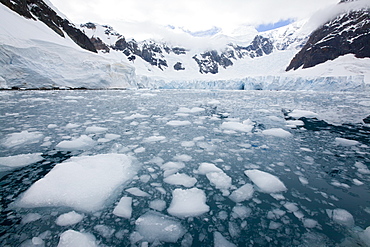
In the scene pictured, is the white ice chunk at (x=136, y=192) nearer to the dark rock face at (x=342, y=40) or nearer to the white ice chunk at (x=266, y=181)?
the white ice chunk at (x=266, y=181)

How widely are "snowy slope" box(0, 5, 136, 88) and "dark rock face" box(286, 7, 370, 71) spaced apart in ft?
160

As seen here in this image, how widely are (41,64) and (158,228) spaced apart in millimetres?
19377

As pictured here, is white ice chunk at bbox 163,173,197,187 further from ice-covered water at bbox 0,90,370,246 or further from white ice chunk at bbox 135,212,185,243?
white ice chunk at bbox 135,212,185,243

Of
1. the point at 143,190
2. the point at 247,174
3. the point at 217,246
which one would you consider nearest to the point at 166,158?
the point at 143,190

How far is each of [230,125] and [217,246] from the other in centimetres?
297

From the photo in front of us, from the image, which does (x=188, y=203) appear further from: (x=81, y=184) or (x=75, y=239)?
(x=81, y=184)

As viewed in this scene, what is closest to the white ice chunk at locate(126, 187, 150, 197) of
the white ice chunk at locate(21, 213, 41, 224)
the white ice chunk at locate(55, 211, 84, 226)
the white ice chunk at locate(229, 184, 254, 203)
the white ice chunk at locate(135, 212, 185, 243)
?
the white ice chunk at locate(135, 212, 185, 243)

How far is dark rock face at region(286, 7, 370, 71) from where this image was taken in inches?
1523

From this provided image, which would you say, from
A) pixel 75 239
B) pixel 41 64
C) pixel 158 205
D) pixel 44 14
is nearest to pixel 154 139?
pixel 158 205

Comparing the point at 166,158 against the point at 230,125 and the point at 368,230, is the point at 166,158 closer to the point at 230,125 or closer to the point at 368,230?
the point at 368,230

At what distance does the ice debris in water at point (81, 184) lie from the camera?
1.36m

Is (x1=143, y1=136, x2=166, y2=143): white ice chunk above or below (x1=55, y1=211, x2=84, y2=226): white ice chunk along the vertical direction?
below

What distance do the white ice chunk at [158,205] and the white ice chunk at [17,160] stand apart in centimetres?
158

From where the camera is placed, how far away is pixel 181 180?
175 centimetres
